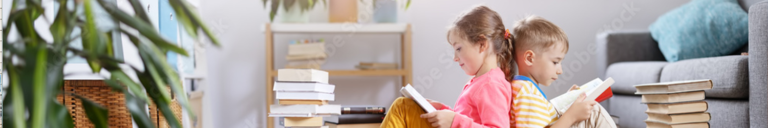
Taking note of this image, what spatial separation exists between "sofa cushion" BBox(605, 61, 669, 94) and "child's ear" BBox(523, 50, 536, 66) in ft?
3.32

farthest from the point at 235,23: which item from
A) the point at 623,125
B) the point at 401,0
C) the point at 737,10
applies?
the point at 737,10

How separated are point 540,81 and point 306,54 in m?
1.26

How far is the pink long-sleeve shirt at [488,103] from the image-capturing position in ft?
4.18

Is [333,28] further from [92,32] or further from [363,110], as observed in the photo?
[92,32]

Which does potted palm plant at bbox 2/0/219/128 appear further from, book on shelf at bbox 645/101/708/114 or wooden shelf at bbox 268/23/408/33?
wooden shelf at bbox 268/23/408/33

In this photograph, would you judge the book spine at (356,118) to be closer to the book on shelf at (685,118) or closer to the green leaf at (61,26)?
the book on shelf at (685,118)

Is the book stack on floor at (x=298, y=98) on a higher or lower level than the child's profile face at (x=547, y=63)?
lower

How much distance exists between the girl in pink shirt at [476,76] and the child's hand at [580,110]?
5.1 inches

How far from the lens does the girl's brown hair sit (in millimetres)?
1358

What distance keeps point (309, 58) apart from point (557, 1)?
1187 mm

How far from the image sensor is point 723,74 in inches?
71.7

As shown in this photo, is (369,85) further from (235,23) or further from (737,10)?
(737,10)

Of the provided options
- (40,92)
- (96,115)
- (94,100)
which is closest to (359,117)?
(94,100)

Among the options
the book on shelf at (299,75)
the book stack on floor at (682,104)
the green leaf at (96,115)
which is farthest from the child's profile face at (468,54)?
the green leaf at (96,115)
